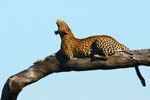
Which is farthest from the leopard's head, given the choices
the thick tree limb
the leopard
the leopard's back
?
the thick tree limb

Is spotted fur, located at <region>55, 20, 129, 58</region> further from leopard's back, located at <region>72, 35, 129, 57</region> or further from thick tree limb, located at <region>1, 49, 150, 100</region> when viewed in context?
thick tree limb, located at <region>1, 49, 150, 100</region>

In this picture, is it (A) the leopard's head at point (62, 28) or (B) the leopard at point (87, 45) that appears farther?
(A) the leopard's head at point (62, 28)

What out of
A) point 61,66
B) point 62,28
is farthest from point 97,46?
point 61,66

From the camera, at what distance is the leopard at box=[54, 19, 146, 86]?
10.8 metres

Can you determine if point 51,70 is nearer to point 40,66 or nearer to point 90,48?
point 40,66

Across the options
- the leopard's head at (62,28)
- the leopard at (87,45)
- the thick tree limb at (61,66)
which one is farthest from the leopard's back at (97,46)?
the leopard's head at (62,28)

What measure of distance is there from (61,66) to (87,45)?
3.10 feet

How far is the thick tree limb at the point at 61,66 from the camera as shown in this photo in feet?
35.4

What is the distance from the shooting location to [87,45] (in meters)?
10.9

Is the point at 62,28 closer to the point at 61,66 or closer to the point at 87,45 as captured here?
the point at 87,45

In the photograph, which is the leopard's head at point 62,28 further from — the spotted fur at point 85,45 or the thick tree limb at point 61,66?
the thick tree limb at point 61,66

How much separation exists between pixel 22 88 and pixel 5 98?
0.60 metres

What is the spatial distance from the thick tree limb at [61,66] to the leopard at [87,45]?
0.15 metres

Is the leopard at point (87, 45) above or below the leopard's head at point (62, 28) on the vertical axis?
below
